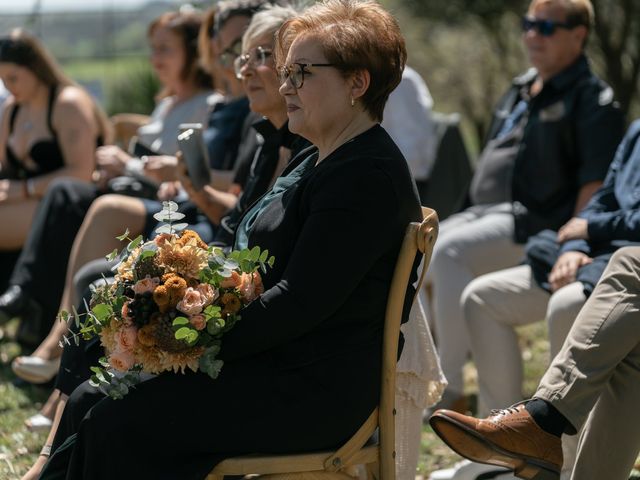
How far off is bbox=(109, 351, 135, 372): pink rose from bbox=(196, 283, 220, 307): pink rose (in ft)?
0.81

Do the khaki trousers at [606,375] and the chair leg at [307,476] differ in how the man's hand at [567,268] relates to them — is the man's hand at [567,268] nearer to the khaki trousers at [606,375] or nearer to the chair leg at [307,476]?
the khaki trousers at [606,375]

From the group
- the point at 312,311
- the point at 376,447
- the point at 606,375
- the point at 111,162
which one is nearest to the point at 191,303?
the point at 312,311

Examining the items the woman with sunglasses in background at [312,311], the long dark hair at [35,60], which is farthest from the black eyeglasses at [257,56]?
the long dark hair at [35,60]

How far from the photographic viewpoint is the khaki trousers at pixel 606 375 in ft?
11.0

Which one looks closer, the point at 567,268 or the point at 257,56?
the point at 257,56

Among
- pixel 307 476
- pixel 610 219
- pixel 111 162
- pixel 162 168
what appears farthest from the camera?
pixel 111 162

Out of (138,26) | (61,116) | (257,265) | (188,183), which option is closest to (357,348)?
(257,265)

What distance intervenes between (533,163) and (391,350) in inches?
86.2

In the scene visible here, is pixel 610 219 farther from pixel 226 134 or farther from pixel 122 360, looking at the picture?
pixel 122 360

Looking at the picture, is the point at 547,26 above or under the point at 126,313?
above

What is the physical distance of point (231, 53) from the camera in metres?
4.67

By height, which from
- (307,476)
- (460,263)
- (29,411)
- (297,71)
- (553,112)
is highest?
(297,71)

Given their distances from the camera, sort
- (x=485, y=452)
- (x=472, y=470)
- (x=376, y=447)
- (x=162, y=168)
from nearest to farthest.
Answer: (x=376, y=447) → (x=485, y=452) → (x=472, y=470) → (x=162, y=168)

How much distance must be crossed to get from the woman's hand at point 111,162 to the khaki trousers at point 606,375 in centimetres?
295
